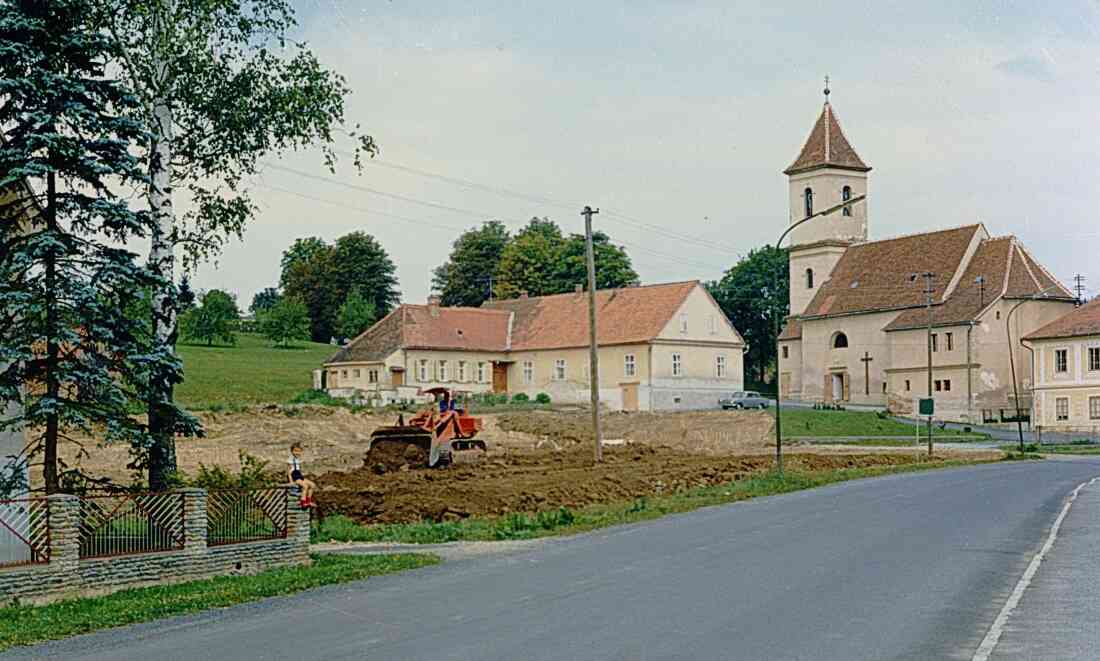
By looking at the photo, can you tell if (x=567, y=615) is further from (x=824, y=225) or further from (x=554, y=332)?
(x=824, y=225)

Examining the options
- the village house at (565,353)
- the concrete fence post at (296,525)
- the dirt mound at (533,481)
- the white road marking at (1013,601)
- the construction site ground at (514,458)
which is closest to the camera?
the white road marking at (1013,601)

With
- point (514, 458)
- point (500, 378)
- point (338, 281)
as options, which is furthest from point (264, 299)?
point (514, 458)

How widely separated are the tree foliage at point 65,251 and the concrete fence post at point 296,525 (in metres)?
2.48

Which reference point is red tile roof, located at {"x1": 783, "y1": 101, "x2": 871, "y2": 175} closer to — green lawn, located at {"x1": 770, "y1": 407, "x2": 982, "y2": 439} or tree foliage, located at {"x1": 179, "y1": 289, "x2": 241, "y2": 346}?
green lawn, located at {"x1": 770, "y1": 407, "x2": 982, "y2": 439}

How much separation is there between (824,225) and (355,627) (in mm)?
96126

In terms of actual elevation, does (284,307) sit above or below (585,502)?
above

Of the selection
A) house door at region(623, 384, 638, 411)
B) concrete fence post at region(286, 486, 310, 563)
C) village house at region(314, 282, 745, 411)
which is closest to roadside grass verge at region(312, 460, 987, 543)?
concrete fence post at region(286, 486, 310, 563)

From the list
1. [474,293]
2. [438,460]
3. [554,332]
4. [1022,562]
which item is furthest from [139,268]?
[474,293]

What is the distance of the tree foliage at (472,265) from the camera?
128 meters

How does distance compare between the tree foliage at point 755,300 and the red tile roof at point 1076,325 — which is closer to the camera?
the red tile roof at point 1076,325

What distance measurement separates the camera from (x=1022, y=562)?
19469 mm

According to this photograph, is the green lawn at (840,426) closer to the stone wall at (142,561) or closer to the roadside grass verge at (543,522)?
the roadside grass verge at (543,522)

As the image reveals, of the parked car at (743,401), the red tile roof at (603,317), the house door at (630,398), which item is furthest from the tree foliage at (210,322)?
the parked car at (743,401)

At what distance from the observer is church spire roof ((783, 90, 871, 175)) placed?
347ft
